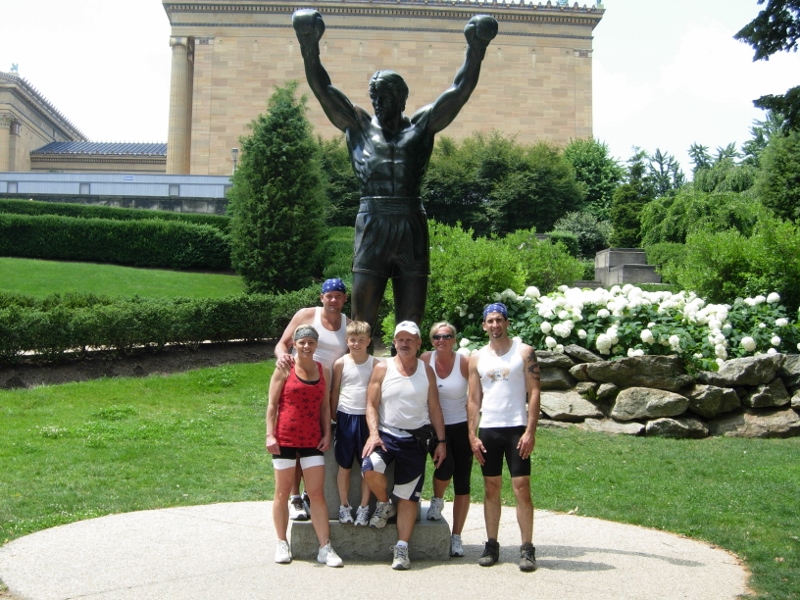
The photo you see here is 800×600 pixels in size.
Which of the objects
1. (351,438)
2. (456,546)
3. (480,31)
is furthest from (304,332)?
(480,31)

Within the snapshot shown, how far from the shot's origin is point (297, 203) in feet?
84.6

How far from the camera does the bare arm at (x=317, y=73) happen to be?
662cm

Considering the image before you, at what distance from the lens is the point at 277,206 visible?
84.2 feet

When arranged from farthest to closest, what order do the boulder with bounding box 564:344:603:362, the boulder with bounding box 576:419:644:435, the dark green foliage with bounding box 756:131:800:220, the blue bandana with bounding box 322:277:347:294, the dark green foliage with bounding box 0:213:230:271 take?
1. the dark green foliage with bounding box 756:131:800:220
2. the dark green foliage with bounding box 0:213:230:271
3. the boulder with bounding box 564:344:603:362
4. the boulder with bounding box 576:419:644:435
5. the blue bandana with bounding box 322:277:347:294

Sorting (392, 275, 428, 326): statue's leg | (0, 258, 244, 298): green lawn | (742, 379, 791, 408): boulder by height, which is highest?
(0, 258, 244, 298): green lawn

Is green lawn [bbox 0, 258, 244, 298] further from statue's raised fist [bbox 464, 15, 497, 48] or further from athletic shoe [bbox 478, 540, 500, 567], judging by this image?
athletic shoe [bbox 478, 540, 500, 567]

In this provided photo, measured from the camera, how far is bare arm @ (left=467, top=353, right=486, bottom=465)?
5.85 meters

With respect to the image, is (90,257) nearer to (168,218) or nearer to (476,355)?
(168,218)

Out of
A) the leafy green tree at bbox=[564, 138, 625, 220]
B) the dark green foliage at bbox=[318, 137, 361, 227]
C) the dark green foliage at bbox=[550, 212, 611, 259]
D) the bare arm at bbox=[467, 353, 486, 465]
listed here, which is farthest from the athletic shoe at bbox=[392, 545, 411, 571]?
the leafy green tree at bbox=[564, 138, 625, 220]

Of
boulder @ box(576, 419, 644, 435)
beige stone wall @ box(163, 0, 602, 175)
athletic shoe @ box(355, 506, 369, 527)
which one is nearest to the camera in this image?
athletic shoe @ box(355, 506, 369, 527)

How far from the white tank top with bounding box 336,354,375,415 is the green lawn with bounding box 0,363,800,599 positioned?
2869 millimetres

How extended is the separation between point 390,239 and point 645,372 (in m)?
7.24

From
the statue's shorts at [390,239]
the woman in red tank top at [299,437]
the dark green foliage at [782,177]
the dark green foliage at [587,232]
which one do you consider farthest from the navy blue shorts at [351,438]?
the dark green foliage at [587,232]

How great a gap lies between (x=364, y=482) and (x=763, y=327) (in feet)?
33.2
